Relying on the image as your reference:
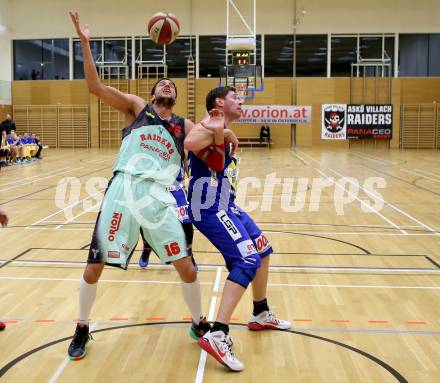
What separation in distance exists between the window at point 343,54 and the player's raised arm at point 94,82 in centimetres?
3075

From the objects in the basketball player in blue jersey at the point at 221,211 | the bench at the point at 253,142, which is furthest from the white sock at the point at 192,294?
the bench at the point at 253,142

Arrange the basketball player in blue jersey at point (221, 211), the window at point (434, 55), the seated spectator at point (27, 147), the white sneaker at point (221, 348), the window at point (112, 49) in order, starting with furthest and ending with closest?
the window at point (112, 49), the window at point (434, 55), the seated spectator at point (27, 147), the basketball player in blue jersey at point (221, 211), the white sneaker at point (221, 348)

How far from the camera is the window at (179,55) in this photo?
33406 millimetres

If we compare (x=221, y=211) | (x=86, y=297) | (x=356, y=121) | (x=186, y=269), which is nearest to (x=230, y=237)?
(x=221, y=211)

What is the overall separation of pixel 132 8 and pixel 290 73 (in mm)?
9856

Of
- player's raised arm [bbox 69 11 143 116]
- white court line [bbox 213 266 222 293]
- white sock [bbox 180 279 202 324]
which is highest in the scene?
player's raised arm [bbox 69 11 143 116]

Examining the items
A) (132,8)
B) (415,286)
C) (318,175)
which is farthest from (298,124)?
(415,286)

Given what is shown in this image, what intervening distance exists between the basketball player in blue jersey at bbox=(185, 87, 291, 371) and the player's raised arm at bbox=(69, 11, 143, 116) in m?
0.55

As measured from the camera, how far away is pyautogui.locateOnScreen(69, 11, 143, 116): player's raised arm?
155 inches

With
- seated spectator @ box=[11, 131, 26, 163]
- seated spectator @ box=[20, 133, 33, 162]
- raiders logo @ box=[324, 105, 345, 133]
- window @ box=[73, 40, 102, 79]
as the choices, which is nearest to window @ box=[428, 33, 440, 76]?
raiders logo @ box=[324, 105, 345, 133]

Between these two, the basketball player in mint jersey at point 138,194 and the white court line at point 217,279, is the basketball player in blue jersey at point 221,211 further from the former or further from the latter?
the white court line at point 217,279

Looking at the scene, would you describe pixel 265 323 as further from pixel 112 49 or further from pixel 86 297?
pixel 112 49

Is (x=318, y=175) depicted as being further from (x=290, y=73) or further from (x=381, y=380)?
(x=290, y=73)

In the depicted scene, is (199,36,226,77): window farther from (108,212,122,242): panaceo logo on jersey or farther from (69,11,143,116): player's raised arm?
(108,212,122,242): panaceo logo on jersey
